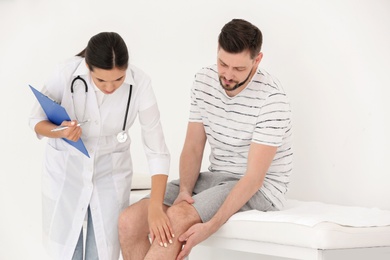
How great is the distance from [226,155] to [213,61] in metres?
0.84

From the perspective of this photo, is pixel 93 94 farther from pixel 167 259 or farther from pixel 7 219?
pixel 7 219

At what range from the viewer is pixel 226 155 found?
2.67 m

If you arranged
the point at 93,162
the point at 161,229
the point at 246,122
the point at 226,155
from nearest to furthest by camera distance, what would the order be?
1. the point at 161,229
2. the point at 93,162
3. the point at 246,122
4. the point at 226,155

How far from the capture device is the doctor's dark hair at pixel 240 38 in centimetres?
245

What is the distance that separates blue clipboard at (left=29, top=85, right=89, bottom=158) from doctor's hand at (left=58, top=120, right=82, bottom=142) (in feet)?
0.10

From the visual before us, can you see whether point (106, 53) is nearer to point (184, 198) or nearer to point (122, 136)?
point (122, 136)

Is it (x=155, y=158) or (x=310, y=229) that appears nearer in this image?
(x=310, y=229)

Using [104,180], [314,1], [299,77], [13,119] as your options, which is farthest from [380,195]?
[13,119]

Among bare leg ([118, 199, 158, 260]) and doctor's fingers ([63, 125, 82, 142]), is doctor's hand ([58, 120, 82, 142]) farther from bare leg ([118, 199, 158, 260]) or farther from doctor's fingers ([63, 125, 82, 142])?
bare leg ([118, 199, 158, 260])

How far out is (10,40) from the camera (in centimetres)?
432

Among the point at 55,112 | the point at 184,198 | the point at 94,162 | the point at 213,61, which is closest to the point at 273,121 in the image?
the point at 184,198

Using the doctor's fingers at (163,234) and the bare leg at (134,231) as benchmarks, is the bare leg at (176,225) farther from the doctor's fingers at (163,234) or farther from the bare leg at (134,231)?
the bare leg at (134,231)

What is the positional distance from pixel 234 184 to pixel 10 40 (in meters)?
2.21

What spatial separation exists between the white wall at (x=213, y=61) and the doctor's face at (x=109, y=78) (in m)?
1.03
